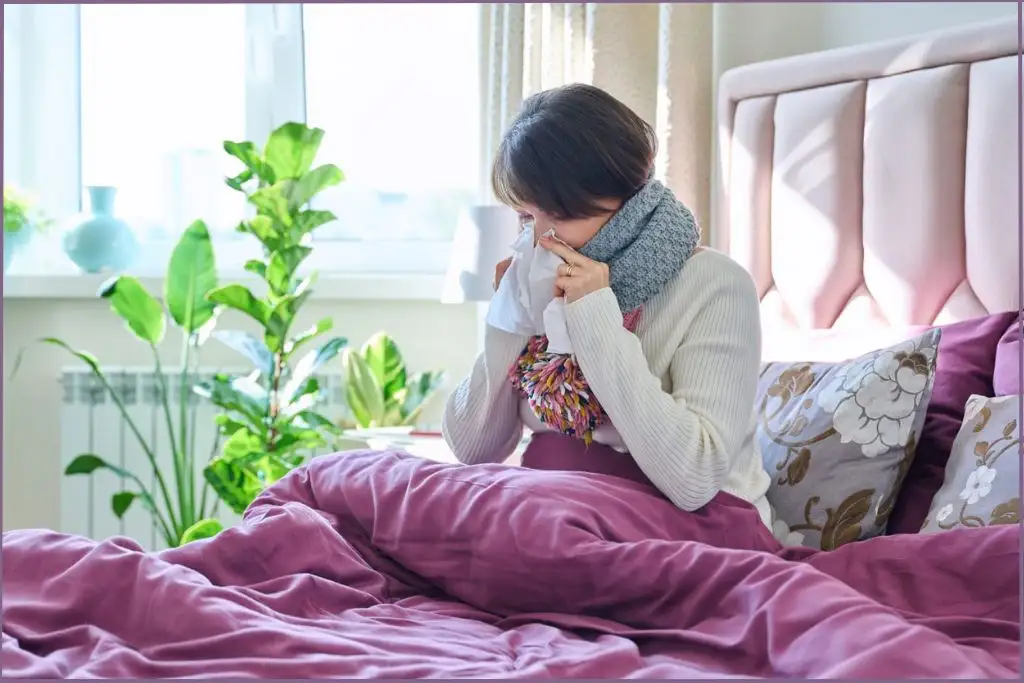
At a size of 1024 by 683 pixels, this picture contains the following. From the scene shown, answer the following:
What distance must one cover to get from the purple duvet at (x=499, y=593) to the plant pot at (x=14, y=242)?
2081mm

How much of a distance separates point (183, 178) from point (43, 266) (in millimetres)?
496

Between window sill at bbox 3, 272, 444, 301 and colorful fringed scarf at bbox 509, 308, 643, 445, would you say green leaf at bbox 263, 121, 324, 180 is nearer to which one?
window sill at bbox 3, 272, 444, 301

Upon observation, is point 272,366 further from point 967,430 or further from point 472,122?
point 967,430

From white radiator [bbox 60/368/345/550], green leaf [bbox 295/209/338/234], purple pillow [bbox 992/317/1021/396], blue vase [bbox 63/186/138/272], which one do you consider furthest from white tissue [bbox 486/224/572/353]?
→ blue vase [bbox 63/186/138/272]

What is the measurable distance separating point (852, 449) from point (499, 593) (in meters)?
0.61

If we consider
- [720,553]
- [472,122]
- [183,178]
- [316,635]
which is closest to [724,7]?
[472,122]

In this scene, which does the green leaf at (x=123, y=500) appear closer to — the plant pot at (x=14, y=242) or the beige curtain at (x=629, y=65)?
the plant pot at (x=14, y=242)

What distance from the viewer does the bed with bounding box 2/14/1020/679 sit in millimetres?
1036

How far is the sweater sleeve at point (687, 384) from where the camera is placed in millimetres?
1355

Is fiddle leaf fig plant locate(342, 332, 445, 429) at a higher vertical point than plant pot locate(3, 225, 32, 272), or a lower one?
lower

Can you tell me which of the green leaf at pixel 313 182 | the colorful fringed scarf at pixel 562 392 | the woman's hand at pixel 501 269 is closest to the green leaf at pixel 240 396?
the green leaf at pixel 313 182

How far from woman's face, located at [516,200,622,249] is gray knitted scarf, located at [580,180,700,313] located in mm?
12

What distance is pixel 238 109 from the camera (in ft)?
11.4

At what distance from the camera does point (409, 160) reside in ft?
11.3
